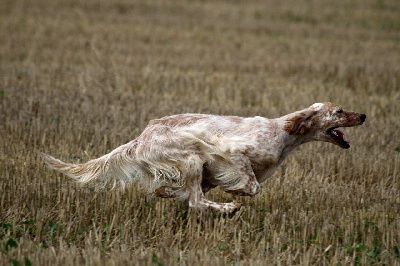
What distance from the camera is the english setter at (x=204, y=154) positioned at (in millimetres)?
5180

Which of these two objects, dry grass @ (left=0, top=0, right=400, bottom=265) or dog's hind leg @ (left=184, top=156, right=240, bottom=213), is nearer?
dry grass @ (left=0, top=0, right=400, bottom=265)

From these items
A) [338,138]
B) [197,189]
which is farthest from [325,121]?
[197,189]

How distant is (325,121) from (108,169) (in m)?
1.81

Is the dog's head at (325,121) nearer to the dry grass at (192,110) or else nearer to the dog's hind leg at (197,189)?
the dry grass at (192,110)

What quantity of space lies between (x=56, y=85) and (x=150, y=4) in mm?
8442

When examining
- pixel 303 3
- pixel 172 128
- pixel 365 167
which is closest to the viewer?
pixel 172 128

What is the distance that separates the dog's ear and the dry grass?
684mm

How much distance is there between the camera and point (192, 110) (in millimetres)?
8930

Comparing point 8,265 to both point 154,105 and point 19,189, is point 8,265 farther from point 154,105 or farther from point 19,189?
point 154,105

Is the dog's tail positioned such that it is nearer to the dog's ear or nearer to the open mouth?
the dog's ear

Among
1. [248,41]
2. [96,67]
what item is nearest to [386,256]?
[96,67]

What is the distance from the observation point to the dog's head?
210 inches

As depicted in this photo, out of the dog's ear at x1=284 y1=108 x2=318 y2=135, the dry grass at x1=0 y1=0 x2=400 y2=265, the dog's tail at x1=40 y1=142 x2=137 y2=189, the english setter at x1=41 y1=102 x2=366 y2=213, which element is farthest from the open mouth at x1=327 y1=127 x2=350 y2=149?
the dog's tail at x1=40 y1=142 x2=137 y2=189

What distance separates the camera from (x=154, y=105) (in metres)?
9.14
